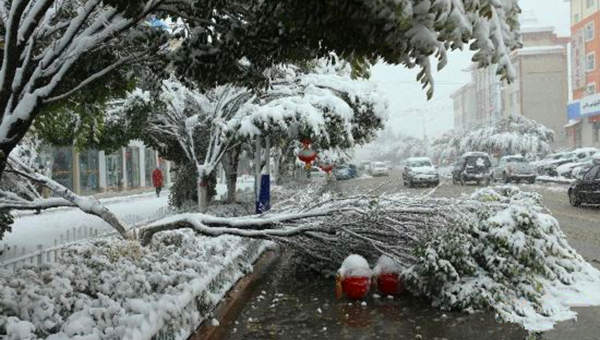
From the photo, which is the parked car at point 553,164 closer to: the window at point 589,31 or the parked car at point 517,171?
the parked car at point 517,171

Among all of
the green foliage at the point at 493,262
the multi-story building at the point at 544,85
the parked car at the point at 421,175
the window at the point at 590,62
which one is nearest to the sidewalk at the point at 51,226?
the green foliage at the point at 493,262

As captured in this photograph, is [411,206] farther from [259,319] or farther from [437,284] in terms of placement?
[259,319]

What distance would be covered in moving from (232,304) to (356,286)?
1601 millimetres

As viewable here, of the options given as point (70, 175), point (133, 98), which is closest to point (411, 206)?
point (133, 98)

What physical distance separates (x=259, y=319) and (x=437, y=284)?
7.40 feet

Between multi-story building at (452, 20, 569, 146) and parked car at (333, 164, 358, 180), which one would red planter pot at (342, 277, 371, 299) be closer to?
parked car at (333, 164, 358, 180)

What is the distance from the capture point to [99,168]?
33312 mm

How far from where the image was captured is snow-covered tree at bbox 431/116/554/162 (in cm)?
→ 4925

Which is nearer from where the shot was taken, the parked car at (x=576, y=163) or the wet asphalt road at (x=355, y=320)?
the wet asphalt road at (x=355, y=320)

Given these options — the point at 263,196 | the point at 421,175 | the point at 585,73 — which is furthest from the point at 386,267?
the point at 585,73

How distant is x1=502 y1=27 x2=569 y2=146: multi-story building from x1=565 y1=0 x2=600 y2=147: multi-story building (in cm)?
905

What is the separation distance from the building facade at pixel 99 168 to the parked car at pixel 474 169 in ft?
59.5

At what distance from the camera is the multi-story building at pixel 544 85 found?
59.7 meters

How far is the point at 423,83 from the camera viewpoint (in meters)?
3.47
